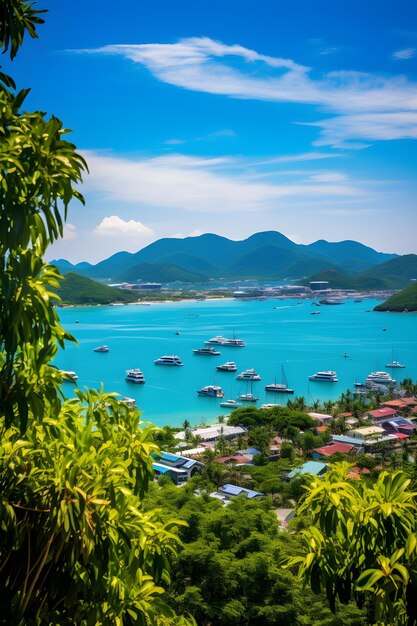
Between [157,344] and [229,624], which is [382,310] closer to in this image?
[157,344]

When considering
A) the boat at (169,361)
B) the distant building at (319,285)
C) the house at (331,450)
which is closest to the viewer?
the house at (331,450)

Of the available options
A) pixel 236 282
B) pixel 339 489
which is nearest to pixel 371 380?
pixel 339 489

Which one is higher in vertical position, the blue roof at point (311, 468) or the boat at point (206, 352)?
the boat at point (206, 352)

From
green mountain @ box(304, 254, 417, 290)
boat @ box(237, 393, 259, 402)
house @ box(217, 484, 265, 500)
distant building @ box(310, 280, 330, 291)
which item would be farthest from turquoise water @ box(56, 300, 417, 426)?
green mountain @ box(304, 254, 417, 290)

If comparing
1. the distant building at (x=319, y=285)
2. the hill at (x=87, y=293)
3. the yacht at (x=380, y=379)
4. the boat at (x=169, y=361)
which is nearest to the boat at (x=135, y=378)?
the boat at (x=169, y=361)

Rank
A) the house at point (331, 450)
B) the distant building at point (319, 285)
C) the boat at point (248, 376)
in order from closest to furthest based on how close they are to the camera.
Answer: the house at point (331, 450) → the boat at point (248, 376) → the distant building at point (319, 285)

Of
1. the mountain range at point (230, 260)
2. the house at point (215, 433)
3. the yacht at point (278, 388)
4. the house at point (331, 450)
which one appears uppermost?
the mountain range at point (230, 260)

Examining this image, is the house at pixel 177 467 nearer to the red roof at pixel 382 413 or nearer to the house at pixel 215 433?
the house at pixel 215 433

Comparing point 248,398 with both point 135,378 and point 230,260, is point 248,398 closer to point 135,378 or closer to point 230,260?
point 135,378
